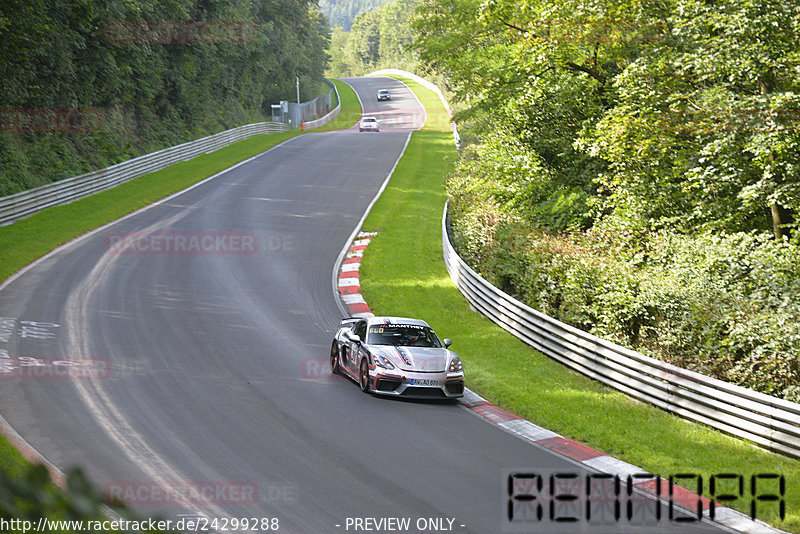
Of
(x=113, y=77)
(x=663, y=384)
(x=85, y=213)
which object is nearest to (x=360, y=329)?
(x=663, y=384)

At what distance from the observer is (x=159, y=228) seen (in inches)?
1120

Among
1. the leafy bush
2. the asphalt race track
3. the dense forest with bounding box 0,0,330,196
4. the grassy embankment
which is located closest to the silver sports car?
the asphalt race track

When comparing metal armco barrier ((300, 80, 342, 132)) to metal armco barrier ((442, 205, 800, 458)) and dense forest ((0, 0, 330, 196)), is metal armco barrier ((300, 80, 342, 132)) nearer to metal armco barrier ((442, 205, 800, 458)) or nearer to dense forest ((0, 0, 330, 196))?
dense forest ((0, 0, 330, 196))

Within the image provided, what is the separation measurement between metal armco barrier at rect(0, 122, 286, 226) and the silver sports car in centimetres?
1756

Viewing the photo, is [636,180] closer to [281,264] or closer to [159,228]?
[281,264]

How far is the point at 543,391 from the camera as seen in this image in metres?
14.7

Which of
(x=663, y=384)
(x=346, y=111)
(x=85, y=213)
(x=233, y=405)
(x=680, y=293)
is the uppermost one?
(x=346, y=111)

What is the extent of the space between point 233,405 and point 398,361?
318 centimetres

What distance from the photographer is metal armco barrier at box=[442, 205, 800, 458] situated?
11539 mm

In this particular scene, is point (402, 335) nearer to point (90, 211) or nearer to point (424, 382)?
point (424, 382)

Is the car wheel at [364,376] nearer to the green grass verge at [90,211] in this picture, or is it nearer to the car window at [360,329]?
the car window at [360,329]

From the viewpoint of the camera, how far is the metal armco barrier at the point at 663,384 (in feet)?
37.9

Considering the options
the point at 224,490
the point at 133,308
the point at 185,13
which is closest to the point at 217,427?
the point at 224,490

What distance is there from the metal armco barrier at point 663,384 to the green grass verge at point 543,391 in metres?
0.20
